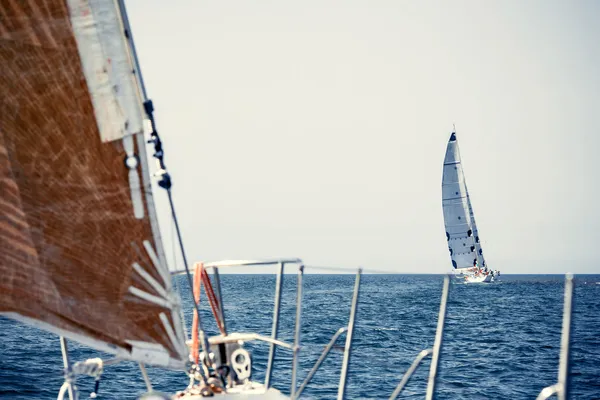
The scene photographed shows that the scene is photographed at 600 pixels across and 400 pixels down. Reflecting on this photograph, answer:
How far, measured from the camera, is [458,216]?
87500mm

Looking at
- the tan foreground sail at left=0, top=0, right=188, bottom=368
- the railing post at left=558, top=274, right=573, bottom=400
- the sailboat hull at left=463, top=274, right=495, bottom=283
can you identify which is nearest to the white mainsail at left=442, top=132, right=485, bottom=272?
the sailboat hull at left=463, top=274, right=495, bottom=283

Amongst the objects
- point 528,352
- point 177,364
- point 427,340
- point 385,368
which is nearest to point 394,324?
point 427,340

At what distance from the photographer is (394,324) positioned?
156 feet

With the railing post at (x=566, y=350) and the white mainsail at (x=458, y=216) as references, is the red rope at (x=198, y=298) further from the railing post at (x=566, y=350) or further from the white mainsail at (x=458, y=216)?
the white mainsail at (x=458, y=216)

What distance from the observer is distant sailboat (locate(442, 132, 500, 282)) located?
8325 centimetres

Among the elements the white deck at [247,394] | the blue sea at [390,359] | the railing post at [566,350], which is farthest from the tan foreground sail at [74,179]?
the blue sea at [390,359]

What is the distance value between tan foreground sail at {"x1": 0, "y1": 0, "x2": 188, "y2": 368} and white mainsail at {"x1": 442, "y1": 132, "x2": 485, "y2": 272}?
78332mm

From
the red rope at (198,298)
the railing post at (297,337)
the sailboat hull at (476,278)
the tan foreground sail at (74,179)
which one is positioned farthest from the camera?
the sailboat hull at (476,278)

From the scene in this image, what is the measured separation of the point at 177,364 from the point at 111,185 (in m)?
1.55

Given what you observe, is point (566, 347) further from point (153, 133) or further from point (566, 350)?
point (153, 133)

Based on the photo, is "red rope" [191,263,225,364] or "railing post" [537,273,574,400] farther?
"red rope" [191,263,225,364]

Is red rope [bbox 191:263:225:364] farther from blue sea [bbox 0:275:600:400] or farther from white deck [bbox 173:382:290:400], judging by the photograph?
blue sea [bbox 0:275:600:400]

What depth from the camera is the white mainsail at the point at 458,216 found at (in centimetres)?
8325

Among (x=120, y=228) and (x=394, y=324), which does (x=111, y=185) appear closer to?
(x=120, y=228)
